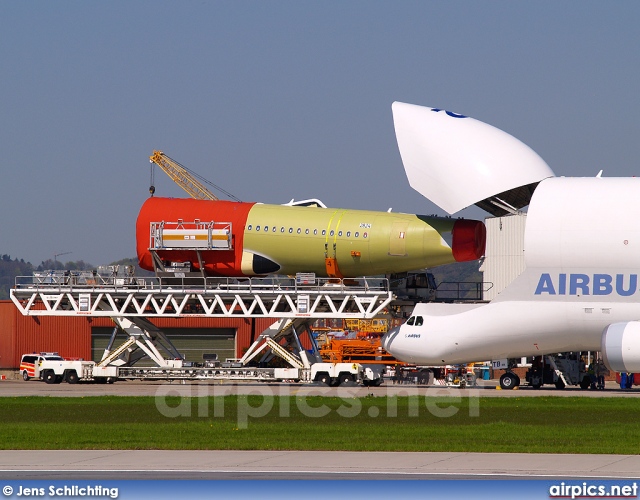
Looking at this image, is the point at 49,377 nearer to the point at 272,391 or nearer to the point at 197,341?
the point at 272,391

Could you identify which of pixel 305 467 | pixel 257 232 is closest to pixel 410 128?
pixel 257 232

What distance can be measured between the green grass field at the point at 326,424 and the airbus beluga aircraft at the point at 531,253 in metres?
5.87

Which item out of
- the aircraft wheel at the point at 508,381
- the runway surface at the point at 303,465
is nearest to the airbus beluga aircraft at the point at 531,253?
the aircraft wheel at the point at 508,381

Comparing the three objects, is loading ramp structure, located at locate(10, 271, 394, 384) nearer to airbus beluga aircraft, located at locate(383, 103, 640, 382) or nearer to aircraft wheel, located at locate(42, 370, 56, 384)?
aircraft wheel, located at locate(42, 370, 56, 384)

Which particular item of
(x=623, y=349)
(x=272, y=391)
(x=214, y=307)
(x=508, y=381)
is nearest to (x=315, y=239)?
(x=214, y=307)

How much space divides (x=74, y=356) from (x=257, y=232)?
34.8m

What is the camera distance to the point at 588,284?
45.7 metres

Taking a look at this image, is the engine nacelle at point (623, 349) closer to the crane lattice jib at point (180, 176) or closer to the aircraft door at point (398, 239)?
the aircraft door at point (398, 239)

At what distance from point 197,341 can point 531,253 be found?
4061cm

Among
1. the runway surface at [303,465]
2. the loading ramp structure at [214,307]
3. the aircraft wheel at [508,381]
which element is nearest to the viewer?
the runway surface at [303,465]

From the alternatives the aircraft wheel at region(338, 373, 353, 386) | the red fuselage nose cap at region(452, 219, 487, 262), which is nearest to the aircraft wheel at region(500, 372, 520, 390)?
the red fuselage nose cap at region(452, 219, 487, 262)

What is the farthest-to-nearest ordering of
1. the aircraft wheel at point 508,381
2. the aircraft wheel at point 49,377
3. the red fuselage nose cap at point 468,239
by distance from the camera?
the aircraft wheel at point 49,377 < the aircraft wheel at point 508,381 < the red fuselage nose cap at point 468,239

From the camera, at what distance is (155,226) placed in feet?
176

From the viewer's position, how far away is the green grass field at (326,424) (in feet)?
79.0
